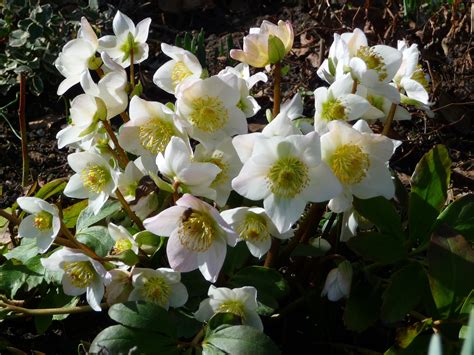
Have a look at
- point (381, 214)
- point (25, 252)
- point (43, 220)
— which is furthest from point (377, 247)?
point (25, 252)

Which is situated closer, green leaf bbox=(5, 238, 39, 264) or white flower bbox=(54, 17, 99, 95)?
white flower bbox=(54, 17, 99, 95)

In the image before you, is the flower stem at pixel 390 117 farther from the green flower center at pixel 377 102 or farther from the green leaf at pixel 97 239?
the green leaf at pixel 97 239

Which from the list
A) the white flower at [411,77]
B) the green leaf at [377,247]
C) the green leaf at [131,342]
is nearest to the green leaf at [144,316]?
the green leaf at [131,342]

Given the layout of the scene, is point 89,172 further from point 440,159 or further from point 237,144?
point 440,159

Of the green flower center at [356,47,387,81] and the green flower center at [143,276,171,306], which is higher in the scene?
the green flower center at [356,47,387,81]

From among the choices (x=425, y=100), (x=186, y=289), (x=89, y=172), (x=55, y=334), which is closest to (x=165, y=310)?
(x=186, y=289)

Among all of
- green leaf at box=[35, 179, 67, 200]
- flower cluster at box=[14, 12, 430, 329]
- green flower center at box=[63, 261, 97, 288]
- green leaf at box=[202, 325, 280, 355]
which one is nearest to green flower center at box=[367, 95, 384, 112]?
flower cluster at box=[14, 12, 430, 329]

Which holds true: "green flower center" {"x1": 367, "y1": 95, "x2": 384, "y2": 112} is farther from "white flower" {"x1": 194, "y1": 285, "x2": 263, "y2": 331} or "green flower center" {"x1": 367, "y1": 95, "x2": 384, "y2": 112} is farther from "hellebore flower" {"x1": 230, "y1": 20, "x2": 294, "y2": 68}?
"white flower" {"x1": 194, "y1": 285, "x2": 263, "y2": 331}
